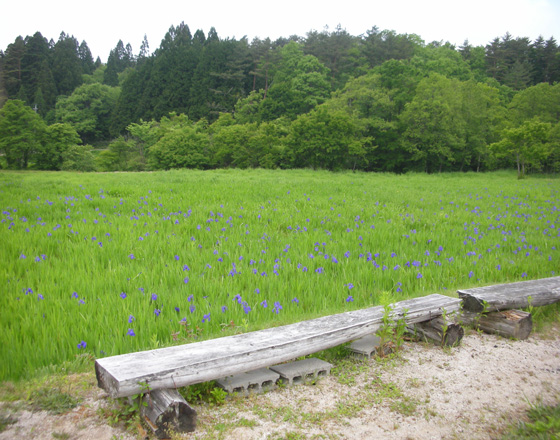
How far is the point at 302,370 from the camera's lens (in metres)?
2.79

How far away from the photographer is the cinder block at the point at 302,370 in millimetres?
2756

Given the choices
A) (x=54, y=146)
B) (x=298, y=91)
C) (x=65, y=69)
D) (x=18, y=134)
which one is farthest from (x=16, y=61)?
(x=298, y=91)

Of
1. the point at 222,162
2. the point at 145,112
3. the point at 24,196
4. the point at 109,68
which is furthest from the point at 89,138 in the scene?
the point at 24,196

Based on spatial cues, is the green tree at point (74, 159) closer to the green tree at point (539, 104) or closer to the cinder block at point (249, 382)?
the cinder block at point (249, 382)

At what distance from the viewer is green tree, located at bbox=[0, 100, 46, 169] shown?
32719 millimetres

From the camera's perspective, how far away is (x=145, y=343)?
3.08 m

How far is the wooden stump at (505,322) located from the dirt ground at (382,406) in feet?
1.10

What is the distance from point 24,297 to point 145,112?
62642 millimetres

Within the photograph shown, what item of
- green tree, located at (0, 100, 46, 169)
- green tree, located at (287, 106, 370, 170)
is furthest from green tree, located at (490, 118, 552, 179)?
green tree, located at (0, 100, 46, 169)

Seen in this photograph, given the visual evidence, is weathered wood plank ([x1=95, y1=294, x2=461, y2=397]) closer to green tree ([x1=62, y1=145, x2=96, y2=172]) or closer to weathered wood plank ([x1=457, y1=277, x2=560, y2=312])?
weathered wood plank ([x1=457, y1=277, x2=560, y2=312])

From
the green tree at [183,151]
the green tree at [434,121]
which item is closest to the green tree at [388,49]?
the green tree at [434,121]

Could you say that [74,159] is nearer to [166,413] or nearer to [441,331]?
[441,331]

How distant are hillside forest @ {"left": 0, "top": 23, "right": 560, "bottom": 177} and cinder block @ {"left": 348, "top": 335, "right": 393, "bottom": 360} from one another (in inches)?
1053

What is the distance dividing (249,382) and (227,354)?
281 millimetres
